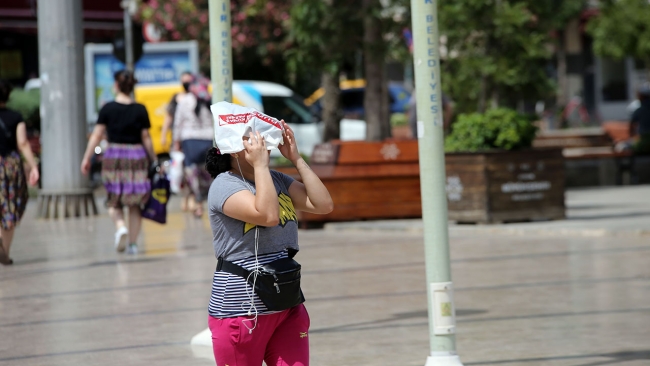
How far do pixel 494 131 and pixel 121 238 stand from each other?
4.23 metres

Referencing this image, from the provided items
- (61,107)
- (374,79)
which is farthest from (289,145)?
(374,79)

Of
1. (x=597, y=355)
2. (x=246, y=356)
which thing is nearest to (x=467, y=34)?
(x=597, y=355)

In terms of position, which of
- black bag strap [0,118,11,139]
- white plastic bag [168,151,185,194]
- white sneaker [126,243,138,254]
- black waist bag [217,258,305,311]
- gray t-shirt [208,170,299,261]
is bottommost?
white sneaker [126,243,138,254]

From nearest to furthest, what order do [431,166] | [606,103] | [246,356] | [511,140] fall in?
[246,356]
[431,166]
[511,140]
[606,103]

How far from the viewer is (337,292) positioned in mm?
8516

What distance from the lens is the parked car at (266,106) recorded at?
70.8ft

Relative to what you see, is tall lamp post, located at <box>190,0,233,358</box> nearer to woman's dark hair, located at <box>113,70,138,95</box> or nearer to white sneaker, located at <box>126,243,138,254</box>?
woman's dark hair, located at <box>113,70,138,95</box>

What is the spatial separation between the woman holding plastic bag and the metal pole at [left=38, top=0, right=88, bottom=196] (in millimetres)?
11622

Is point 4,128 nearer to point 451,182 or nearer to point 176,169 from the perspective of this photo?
point 451,182

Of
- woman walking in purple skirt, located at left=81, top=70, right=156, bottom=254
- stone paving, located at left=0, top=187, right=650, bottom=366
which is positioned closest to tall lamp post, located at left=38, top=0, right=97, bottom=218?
stone paving, located at left=0, top=187, right=650, bottom=366

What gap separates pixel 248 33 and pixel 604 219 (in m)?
15.5

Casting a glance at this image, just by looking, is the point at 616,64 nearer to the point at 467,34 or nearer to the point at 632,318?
the point at 467,34

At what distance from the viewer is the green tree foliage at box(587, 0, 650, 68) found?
96.8ft

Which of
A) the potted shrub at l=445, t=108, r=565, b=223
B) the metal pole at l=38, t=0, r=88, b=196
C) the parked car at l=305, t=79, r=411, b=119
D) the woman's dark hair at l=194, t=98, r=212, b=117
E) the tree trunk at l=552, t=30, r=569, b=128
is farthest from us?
the tree trunk at l=552, t=30, r=569, b=128
